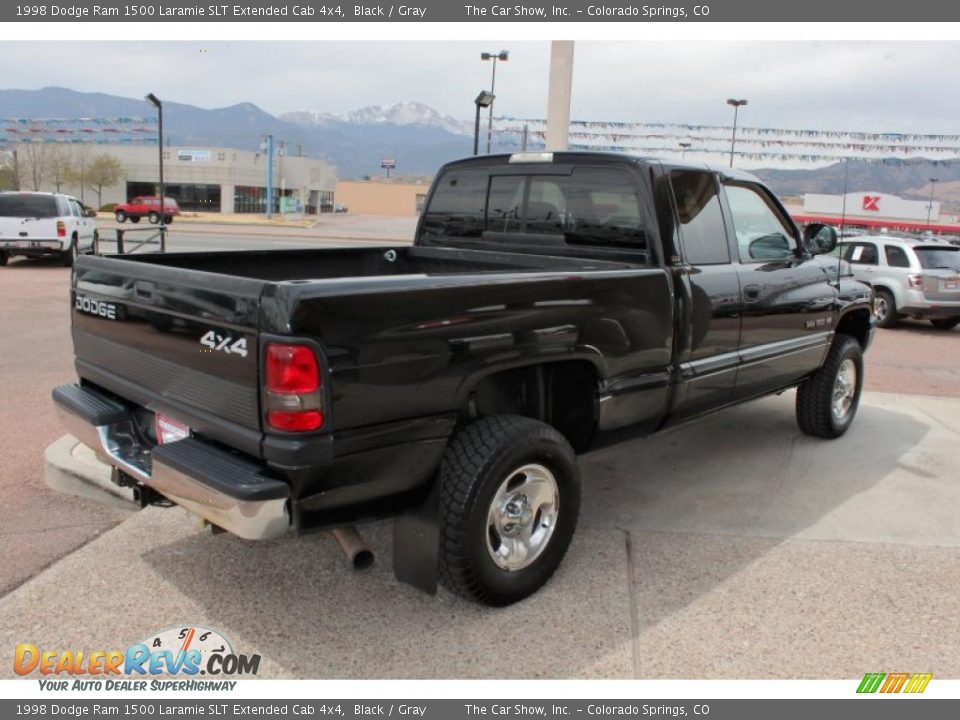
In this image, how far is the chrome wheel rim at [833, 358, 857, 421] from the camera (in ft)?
19.8

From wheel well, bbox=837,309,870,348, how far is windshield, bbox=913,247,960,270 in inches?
326

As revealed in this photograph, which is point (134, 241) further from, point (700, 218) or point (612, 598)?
point (612, 598)

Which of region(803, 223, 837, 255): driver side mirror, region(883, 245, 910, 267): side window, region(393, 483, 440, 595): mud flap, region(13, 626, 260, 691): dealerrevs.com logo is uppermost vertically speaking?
region(803, 223, 837, 255): driver side mirror

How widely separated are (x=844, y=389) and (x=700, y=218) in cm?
262

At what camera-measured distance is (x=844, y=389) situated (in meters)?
6.20

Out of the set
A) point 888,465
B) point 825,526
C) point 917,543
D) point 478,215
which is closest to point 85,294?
point 478,215

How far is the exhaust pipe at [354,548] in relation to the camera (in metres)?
3.08

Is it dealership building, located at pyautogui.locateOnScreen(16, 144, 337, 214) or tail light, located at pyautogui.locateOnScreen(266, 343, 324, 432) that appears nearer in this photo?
tail light, located at pyautogui.locateOnScreen(266, 343, 324, 432)

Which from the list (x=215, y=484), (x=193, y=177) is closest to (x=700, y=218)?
(x=215, y=484)

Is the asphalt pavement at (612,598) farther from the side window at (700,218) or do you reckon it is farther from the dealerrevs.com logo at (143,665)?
the side window at (700,218)

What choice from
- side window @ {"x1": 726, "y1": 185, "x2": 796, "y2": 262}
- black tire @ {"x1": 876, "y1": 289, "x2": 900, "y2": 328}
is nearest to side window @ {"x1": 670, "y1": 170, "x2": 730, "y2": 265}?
side window @ {"x1": 726, "y1": 185, "x2": 796, "y2": 262}

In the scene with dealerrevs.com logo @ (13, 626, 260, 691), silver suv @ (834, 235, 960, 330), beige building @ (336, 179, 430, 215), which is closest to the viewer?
dealerrevs.com logo @ (13, 626, 260, 691)

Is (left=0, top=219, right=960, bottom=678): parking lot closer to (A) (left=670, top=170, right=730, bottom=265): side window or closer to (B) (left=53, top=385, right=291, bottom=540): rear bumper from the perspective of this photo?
(B) (left=53, top=385, right=291, bottom=540): rear bumper
